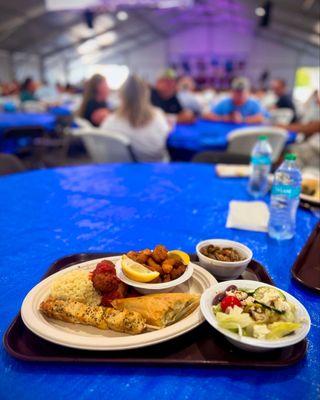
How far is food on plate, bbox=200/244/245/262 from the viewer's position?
91 cm

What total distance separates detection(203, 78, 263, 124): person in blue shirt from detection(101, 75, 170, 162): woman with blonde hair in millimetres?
1134

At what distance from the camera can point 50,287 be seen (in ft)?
2.58

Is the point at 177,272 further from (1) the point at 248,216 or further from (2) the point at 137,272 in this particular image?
(1) the point at 248,216

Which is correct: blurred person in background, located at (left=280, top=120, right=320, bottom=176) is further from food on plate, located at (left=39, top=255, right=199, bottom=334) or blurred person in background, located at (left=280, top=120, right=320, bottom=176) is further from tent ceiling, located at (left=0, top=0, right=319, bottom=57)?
tent ceiling, located at (left=0, top=0, right=319, bottom=57)

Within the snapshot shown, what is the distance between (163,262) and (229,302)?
7.5 inches

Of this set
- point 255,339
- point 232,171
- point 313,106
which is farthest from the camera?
point 313,106

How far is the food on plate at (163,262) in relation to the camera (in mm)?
789

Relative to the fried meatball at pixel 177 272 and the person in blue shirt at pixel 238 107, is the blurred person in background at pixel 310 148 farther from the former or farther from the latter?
the fried meatball at pixel 177 272

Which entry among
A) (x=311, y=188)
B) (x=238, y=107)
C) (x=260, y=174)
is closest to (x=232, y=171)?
(x=260, y=174)

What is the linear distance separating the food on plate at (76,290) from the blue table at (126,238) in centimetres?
13

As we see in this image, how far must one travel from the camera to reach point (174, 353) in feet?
2.11

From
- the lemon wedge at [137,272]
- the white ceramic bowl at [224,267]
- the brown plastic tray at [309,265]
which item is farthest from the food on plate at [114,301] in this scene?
the brown plastic tray at [309,265]

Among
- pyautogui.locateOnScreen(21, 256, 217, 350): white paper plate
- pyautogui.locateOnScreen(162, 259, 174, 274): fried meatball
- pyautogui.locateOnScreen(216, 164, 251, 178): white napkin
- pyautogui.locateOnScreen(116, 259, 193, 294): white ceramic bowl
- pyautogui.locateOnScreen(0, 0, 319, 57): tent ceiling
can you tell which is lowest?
pyautogui.locateOnScreen(21, 256, 217, 350): white paper plate

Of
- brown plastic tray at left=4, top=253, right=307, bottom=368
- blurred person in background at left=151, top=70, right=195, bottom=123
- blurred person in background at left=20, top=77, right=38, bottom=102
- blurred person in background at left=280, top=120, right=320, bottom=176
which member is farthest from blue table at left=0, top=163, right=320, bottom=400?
blurred person in background at left=20, top=77, right=38, bottom=102
